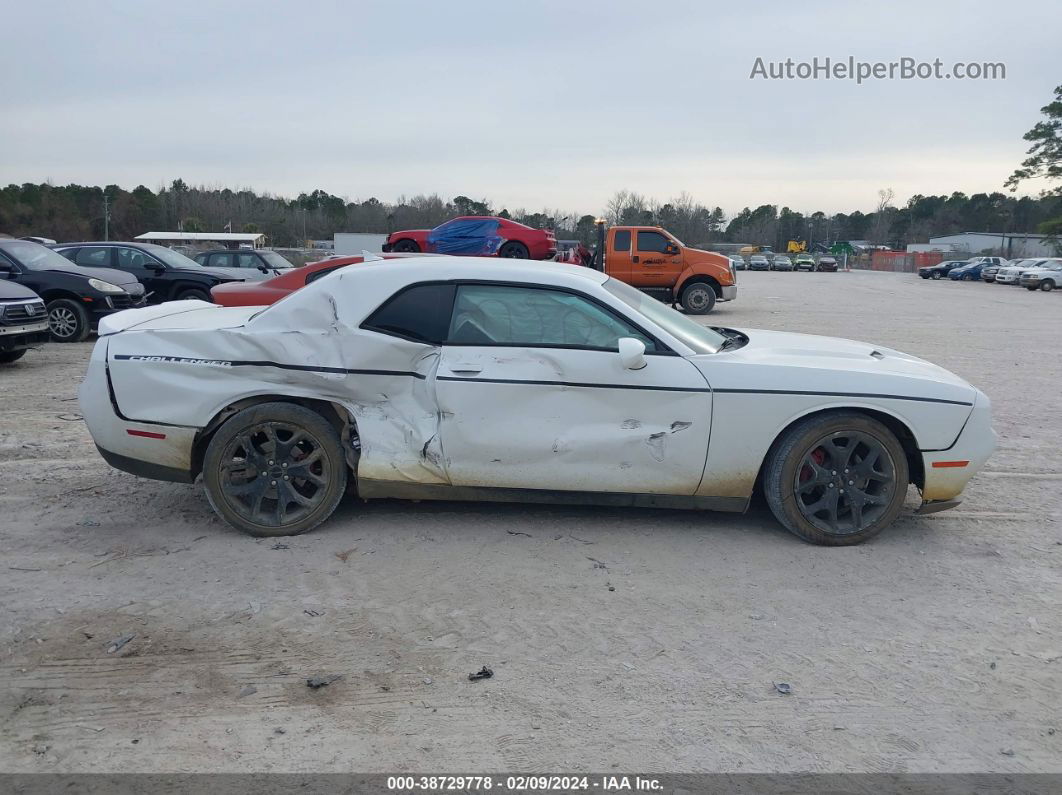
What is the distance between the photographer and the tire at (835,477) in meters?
4.73

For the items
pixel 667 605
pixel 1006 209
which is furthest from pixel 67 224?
pixel 1006 209

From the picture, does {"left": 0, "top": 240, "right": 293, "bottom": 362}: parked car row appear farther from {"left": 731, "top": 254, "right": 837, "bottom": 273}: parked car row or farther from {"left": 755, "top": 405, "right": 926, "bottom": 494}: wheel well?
{"left": 731, "top": 254, "right": 837, "bottom": 273}: parked car row

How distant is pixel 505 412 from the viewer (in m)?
4.74

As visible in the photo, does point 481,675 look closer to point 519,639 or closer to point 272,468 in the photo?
point 519,639

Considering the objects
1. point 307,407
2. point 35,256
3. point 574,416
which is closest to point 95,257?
point 35,256

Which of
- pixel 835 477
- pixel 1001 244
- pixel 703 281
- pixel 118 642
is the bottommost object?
pixel 118 642

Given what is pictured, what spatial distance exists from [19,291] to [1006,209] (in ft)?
380

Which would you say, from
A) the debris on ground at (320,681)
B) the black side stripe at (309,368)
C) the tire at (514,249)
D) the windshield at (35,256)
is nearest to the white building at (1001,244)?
the tire at (514,249)

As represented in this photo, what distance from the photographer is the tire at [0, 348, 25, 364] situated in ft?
35.7

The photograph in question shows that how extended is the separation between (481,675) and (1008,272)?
46573mm

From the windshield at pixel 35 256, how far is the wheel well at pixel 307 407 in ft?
34.1

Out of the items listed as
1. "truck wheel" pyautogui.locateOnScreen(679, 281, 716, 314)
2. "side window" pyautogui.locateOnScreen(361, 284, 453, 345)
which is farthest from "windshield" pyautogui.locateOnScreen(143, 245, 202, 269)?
"side window" pyautogui.locateOnScreen(361, 284, 453, 345)

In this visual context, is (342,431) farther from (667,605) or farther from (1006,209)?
(1006,209)

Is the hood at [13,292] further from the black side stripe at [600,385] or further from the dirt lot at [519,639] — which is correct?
the black side stripe at [600,385]
